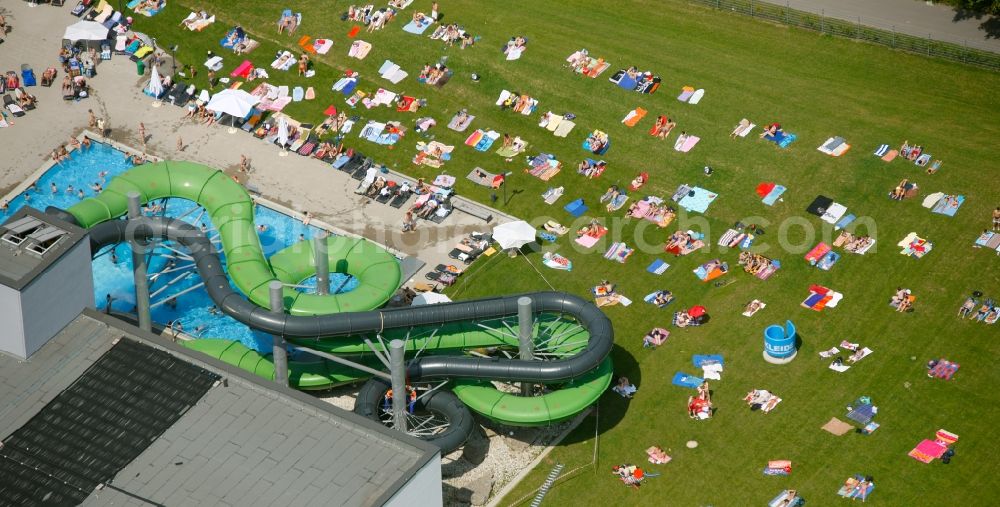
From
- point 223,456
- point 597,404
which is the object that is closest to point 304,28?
point 597,404

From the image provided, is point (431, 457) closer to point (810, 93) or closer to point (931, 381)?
point (931, 381)

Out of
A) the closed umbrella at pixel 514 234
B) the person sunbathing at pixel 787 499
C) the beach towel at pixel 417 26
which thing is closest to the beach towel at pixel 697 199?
the closed umbrella at pixel 514 234

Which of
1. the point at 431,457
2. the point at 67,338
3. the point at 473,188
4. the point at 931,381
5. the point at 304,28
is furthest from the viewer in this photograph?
the point at 304,28

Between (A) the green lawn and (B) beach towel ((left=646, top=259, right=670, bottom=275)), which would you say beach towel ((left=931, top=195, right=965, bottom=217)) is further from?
(B) beach towel ((left=646, top=259, right=670, bottom=275))

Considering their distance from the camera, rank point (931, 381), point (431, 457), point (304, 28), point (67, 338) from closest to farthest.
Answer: point (431, 457) → point (67, 338) → point (931, 381) → point (304, 28)

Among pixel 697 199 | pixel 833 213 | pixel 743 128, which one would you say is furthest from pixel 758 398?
pixel 743 128

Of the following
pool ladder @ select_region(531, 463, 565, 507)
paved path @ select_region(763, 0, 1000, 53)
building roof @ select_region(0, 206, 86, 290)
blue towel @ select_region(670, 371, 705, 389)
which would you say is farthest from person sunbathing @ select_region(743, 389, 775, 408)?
building roof @ select_region(0, 206, 86, 290)

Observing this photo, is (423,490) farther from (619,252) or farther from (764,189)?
(764,189)
